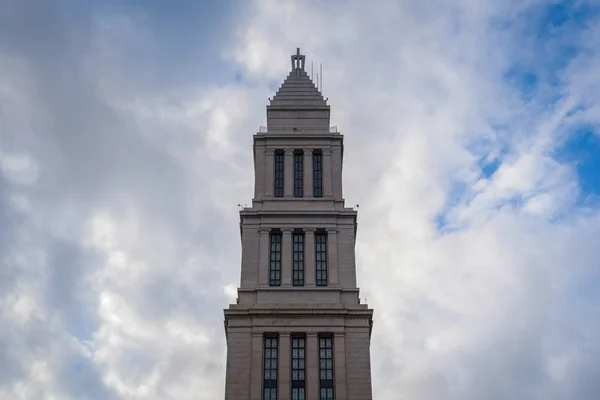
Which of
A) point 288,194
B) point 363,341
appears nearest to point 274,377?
point 363,341

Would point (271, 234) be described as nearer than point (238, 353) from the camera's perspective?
No

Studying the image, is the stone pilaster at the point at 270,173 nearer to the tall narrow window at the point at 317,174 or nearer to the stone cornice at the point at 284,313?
the tall narrow window at the point at 317,174

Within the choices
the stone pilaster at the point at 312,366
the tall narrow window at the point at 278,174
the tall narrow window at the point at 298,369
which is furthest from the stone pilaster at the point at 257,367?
the tall narrow window at the point at 278,174

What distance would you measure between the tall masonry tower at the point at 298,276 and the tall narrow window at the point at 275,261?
0.27 feet

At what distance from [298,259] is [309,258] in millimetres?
958

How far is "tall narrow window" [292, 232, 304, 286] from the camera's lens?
70.4 m

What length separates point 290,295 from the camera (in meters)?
68.9

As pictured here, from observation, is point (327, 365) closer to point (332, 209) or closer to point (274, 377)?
point (274, 377)

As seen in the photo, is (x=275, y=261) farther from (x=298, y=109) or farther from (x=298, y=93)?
(x=298, y=93)

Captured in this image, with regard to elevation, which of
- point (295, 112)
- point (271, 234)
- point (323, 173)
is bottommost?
point (271, 234)

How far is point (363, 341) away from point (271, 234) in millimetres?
12570

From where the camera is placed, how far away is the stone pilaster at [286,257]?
69938mm

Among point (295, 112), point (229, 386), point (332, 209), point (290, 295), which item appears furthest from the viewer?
point (295, 112)

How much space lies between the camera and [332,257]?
71.2m
